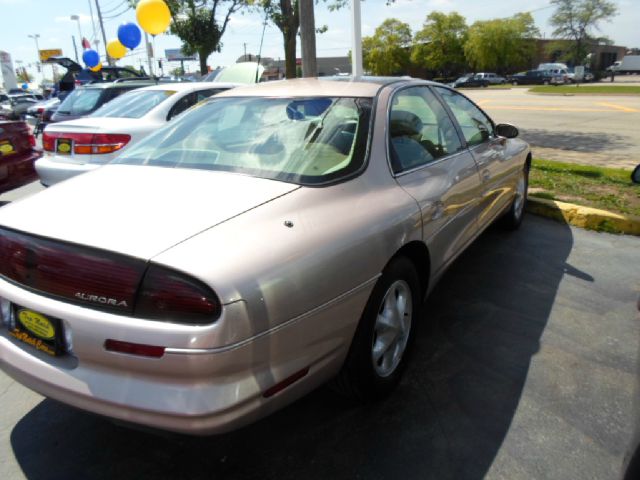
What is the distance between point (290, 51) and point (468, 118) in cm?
887

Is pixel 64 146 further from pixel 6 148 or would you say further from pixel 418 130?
pixel 418 130

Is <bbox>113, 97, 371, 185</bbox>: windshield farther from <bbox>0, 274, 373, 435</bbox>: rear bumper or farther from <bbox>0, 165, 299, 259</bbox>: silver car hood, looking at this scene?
<bbox>0, 274, 373, 435</bbox>: rear bumper

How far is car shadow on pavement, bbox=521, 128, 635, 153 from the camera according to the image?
10216 millimetres

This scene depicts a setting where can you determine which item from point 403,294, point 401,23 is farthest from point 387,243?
point 401,23

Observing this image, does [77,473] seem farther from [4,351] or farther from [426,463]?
[426,463]

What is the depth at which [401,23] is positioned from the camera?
224 ft

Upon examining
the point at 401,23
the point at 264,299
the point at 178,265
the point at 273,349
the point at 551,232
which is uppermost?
the point at 401,23

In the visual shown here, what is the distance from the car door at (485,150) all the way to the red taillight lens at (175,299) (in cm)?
259

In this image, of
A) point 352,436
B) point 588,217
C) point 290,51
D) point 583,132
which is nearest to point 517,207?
point 588,217

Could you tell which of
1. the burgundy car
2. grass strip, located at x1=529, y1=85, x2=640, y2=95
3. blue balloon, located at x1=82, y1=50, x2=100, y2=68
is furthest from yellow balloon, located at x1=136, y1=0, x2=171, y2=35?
grass strip, located at x1=529, y1=85, x2=640, y2=95

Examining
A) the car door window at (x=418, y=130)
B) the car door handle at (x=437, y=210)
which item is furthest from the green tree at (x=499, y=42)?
the car door handle at (x=437, y=210)

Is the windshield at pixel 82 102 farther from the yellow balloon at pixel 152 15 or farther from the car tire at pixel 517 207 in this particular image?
the car tire at pixel 517 207

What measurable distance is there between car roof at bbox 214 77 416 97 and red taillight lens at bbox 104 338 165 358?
5.85ft

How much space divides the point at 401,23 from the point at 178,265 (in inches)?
2895
